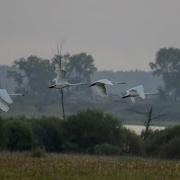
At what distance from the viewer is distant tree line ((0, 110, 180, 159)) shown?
49094mm

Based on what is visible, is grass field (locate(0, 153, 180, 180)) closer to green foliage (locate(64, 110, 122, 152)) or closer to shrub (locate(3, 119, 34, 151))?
shrub (locate(3, 119, 34, 151))

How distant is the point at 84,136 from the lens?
5297cm

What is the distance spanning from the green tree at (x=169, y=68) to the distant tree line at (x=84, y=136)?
73.3 metres

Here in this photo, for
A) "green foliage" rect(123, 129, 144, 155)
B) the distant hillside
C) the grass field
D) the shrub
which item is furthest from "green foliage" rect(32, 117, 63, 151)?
the distant hillside

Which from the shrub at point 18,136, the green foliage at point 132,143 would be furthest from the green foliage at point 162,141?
the shrub at point 18,136

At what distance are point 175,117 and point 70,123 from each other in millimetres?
58596

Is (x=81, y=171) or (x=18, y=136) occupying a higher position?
(x=18, y=136)

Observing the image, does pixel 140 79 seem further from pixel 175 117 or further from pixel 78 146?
pixel 78 146

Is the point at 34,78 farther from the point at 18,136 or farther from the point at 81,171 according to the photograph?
the point at 81,171

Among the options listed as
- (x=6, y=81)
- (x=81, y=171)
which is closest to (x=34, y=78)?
(x=6, y=81)

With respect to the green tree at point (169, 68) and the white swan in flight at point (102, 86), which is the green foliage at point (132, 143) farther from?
the green tree at point (169, 68)

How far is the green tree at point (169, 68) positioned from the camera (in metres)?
130

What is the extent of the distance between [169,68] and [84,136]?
80.6m

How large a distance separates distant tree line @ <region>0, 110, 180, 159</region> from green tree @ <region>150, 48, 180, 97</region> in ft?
240
